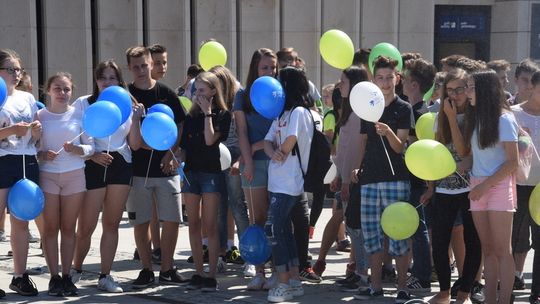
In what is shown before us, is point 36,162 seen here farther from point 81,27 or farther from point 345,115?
point 81,27

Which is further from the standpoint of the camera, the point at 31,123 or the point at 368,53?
the point at 368,53

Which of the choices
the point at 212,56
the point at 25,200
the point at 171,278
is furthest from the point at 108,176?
the point at 212,56

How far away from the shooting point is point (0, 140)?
307 inches

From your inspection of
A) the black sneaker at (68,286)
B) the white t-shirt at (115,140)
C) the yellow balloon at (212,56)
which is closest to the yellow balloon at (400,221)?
the white t-shirt at (115,140)

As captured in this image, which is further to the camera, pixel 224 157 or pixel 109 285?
pixel 224 157

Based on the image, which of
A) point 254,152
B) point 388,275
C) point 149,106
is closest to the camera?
point 254,152

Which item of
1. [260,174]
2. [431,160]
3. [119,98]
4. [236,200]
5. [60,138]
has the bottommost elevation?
[236,200]

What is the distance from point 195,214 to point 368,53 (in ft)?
8.06

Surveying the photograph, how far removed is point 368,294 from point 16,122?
3.28 metres

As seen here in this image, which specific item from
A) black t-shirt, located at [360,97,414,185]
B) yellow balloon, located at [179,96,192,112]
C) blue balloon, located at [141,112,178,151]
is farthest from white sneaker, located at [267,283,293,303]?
yellow balloon, located at [179,96,192,112]

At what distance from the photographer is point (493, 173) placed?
699 cm

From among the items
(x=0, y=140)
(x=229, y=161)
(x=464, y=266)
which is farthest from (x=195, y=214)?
(x=464, y=266)

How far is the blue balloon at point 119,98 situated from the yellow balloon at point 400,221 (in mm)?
2326

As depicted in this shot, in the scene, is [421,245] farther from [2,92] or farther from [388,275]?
[2,92]
